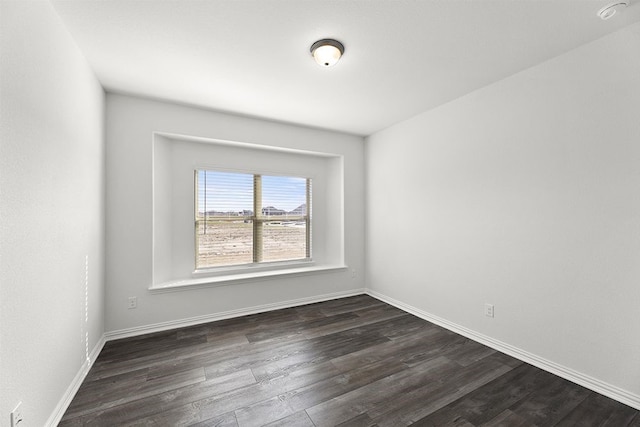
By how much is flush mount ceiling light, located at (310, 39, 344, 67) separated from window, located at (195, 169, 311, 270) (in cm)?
217

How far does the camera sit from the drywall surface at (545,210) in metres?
1.81

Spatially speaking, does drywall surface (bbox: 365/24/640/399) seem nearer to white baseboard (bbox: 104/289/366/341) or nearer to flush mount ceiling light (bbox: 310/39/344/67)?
white baseboard (bbox: 104/289/366/341)

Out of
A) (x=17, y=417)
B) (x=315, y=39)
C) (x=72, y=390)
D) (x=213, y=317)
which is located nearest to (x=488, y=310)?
(x=315, y=39)

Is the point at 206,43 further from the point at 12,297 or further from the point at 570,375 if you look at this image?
the point at 570,375

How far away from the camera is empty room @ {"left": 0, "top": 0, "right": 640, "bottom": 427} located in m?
1.59

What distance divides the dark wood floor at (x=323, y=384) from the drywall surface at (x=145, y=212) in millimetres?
321

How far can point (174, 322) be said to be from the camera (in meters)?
2.97

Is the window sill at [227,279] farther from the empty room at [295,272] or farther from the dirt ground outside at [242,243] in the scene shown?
the dirt ground outside at [242,243]

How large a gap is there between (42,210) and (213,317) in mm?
2142

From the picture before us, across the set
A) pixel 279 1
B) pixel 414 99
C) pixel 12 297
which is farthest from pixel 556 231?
pixel 12 297

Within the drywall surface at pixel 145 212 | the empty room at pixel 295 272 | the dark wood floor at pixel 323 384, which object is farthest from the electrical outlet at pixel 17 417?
the drywall surface at pixel 145 212

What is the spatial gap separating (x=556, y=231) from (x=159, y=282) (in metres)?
4.05

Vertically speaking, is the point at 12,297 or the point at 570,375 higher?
the point at 12,297

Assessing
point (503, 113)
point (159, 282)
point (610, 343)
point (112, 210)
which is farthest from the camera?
point (159, 282)
